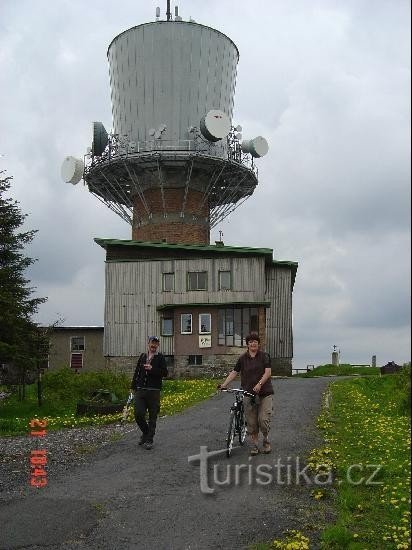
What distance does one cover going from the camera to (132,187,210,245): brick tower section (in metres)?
54.2

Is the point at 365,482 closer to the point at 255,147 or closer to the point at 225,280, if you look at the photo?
the point at 225,280

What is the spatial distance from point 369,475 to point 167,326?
35906 millimetres

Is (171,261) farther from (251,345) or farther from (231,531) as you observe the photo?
(231,531)

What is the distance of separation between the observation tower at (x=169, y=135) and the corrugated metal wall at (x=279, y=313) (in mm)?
8078

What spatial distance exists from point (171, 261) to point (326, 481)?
37.1 meters

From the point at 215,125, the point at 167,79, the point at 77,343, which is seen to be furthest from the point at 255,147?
the point at 77,343

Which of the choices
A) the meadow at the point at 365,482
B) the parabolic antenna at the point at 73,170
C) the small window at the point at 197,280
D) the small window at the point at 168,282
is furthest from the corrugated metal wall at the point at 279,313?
the meadow at the point at 365,482

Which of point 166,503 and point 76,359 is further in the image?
point 76,359

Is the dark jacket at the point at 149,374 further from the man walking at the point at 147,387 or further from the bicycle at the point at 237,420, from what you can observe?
the bicycle at the point at 237,420

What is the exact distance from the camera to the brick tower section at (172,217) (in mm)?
54219

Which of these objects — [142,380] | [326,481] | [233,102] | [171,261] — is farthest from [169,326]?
[326,481]

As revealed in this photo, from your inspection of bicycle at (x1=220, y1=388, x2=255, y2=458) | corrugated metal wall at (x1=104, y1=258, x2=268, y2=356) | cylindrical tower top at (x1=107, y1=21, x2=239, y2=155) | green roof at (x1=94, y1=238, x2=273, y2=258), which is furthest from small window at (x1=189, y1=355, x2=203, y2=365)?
bicycle at (x1=220, y1=388, x2=255, y2=458)

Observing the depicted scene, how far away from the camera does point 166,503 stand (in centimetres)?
938
